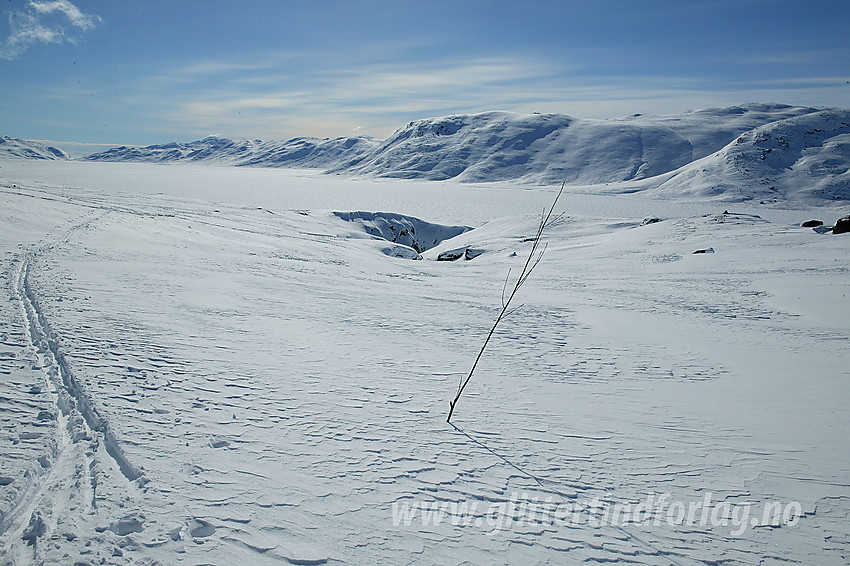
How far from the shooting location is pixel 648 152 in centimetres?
10888

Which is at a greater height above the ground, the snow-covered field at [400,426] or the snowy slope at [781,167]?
the snowy slope at [781,167]

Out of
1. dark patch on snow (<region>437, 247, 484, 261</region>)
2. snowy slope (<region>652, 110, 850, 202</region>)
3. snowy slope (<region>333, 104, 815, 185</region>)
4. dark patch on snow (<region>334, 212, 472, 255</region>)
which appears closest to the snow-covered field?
dark patch on snow (<region>437, 247, 484, 261</region>)

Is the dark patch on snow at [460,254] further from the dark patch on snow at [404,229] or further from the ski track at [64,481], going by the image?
the ski track at [64,481]

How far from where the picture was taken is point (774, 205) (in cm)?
5597

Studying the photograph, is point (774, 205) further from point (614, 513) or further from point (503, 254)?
point (614, 513)

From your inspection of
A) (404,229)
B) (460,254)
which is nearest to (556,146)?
(404,229)

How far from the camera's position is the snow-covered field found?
2.58 meters

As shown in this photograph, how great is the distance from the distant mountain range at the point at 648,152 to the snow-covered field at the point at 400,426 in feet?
228

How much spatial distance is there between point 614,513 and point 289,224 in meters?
24.5

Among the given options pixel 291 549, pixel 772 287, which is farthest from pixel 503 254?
pixel 291 549

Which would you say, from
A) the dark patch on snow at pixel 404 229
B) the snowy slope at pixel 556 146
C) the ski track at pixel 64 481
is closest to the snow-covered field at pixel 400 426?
the ski track at pixel 64 481

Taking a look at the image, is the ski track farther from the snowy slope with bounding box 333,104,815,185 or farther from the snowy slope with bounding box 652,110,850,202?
the snowy slope with bounding box 333,104,815,185

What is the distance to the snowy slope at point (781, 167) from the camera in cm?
6162

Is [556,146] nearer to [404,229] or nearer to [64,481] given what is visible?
[404,229]
